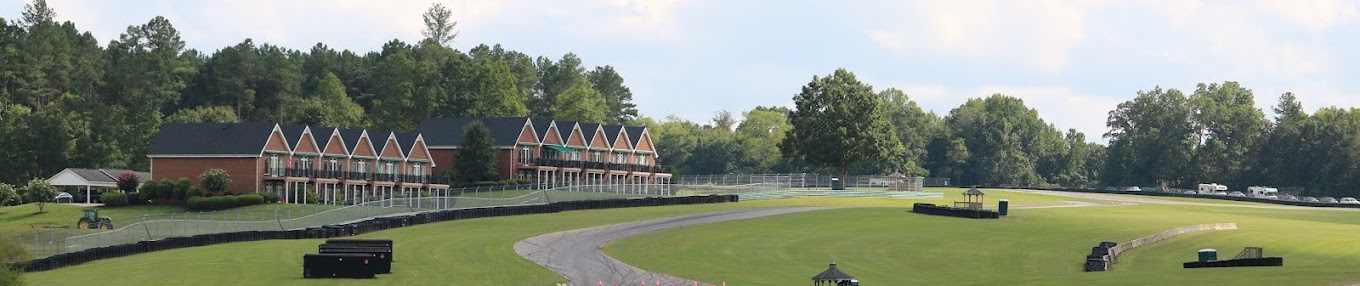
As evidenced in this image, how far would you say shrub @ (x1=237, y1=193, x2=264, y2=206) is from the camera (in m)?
127

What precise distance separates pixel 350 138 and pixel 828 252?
69.8 meters

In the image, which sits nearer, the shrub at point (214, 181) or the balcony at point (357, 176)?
the shrub at point (214, 181)

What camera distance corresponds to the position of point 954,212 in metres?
107

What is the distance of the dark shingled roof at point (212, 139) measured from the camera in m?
135

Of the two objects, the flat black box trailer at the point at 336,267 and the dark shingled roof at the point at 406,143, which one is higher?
the dark shingled roof at the point at 406,143

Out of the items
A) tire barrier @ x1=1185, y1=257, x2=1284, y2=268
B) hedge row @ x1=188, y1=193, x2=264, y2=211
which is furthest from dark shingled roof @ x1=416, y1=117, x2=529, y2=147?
tire barrier @ x1=1185, y1=257, x2=1284, y2=268

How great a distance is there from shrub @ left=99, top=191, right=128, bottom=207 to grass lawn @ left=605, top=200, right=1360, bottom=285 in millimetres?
49753

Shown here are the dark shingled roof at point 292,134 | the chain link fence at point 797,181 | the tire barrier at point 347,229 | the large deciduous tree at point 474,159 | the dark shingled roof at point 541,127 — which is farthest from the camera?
the dark shingled roof at point 541,127

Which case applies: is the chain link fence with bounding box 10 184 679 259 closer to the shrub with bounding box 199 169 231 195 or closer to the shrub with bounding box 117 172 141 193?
the shrub with bounding box 199 169 231 195

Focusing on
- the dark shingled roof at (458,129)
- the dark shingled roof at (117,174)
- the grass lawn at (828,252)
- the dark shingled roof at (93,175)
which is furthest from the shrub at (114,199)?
the grass lawn at (828,252)

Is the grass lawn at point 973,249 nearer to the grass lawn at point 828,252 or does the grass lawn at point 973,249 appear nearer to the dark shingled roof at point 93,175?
the grass lawn at point 828,252

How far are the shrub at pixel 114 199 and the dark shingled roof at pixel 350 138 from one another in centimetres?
1914

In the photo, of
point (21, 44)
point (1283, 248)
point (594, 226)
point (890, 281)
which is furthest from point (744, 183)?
point (21, 44)

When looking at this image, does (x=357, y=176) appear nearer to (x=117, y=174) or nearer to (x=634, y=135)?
(x=117, y=174)
